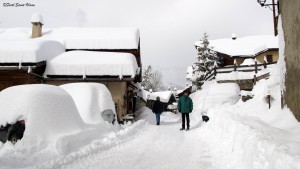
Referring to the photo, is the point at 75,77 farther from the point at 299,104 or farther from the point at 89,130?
the point at 299,104

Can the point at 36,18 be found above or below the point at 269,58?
above

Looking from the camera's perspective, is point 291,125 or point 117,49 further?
point 117,49

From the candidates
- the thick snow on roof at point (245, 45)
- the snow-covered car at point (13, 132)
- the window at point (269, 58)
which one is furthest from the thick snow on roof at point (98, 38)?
the snow-covered car at point (13, 132)

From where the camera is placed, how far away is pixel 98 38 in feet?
87.3

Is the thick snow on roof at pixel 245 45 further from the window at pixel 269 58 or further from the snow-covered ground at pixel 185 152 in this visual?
the snow-covered ground at pixel 185 152

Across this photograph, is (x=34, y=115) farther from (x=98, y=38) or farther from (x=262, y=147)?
(x=98, y=38)

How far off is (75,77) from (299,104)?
15015 mm

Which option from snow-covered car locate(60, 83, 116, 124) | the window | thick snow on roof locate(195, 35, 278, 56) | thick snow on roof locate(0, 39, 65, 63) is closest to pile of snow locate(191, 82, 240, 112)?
snow-covered car locate(60, 83, 116, 124)

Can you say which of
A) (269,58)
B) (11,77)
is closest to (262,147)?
(11,77)

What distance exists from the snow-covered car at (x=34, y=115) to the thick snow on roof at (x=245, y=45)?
33926 mm

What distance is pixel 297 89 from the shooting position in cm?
712

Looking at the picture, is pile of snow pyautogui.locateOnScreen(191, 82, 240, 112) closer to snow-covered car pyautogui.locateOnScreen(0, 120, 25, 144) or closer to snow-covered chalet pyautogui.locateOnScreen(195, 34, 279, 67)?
snow-covered chalet pyautogui.locateOnScreen(195, 34, 279, 67)

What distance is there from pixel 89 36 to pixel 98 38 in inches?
51.7

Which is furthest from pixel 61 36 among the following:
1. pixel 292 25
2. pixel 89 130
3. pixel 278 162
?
pixel 278 162
